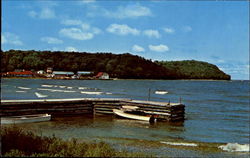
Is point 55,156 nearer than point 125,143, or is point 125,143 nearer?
point 55,156

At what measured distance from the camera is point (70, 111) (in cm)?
3516

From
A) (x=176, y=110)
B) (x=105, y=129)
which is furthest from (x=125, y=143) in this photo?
(x=176, y=110)

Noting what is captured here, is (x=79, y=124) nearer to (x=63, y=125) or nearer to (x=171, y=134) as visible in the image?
(x=63, y=125)

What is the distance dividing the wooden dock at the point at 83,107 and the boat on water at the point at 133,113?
26.5 inches

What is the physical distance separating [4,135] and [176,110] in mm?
24602

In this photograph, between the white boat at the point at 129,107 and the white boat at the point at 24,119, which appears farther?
the white boat at the point at 129,107

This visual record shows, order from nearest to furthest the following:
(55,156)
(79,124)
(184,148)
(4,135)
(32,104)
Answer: (55,156) → (4,135) → (184,148) → (79,124) → (32,104)

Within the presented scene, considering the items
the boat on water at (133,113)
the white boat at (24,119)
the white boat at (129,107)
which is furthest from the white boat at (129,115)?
the white boat at (24,119)

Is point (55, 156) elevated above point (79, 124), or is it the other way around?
point (55, 156)

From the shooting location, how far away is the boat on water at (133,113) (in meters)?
32.9

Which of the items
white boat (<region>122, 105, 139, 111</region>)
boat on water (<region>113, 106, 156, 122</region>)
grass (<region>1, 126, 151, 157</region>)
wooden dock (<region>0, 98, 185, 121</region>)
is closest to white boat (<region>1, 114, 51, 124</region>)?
wooden dock (<region>0, 98, 185, 121</region>)

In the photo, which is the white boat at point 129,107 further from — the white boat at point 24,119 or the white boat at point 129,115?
the white boat at point 24,119

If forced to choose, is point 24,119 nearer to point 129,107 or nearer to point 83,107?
point 83,107

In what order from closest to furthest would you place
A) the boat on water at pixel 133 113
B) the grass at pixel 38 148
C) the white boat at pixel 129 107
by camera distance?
the grass at pixel 38 148 → the boat on water at pixel 133 113 → the white boat at pixel 129 107
